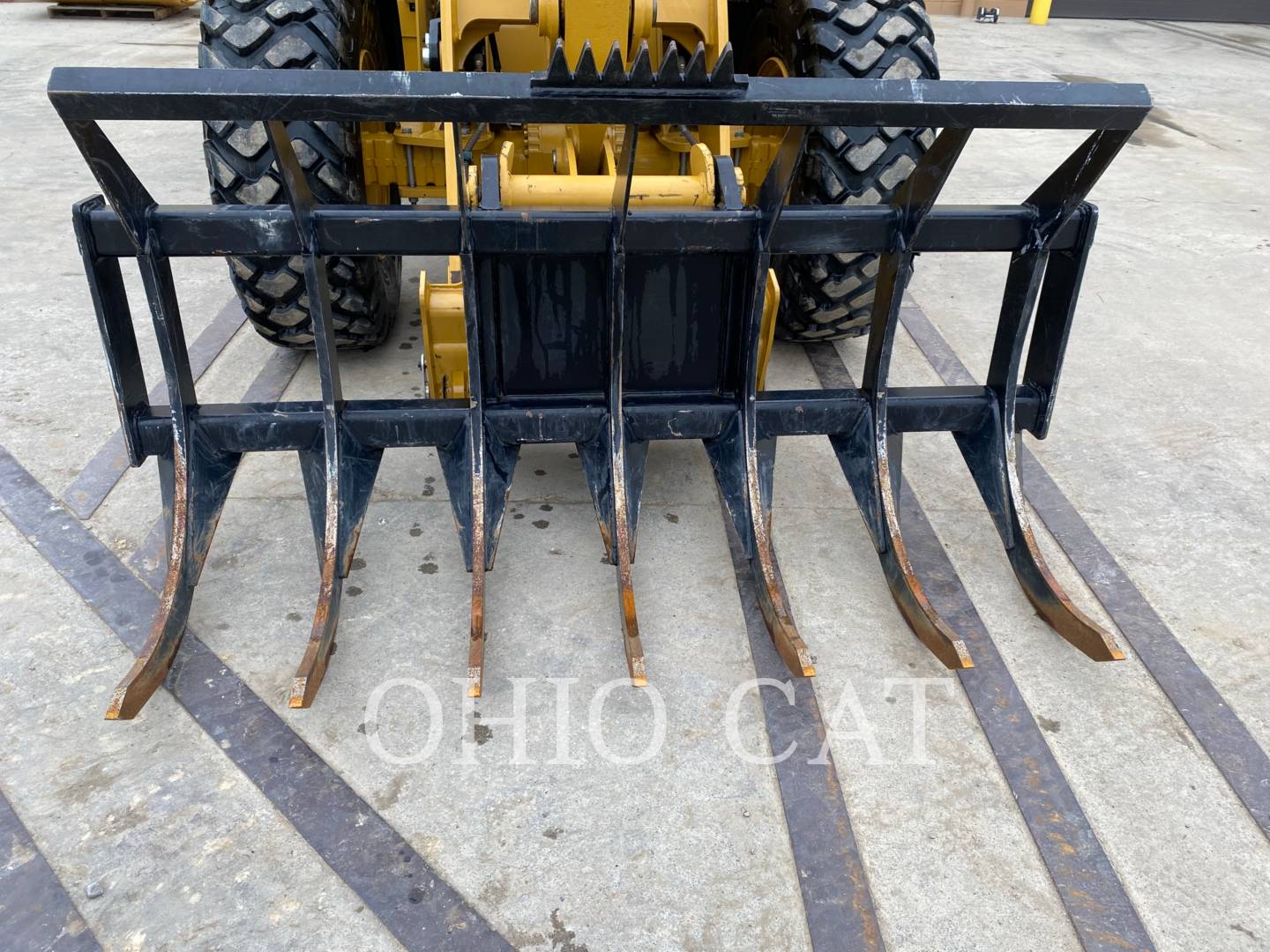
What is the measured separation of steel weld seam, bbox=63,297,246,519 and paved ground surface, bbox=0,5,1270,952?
0.14 feet

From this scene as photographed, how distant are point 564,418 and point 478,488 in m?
0.31

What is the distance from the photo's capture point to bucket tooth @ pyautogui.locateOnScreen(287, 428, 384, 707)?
7.51ft

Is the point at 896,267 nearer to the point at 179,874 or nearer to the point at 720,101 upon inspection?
the point at 720,101

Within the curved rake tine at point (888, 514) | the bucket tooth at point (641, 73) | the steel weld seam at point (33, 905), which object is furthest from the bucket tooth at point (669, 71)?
the steel weld seam at point (33, 905)

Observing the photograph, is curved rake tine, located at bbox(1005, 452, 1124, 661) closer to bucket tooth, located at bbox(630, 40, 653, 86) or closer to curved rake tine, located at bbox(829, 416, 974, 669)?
curved rake tine, located at bbox(829, 416, 974, 669)

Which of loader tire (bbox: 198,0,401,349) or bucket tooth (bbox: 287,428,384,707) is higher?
loader tire (bbox: 198,0,401,349)

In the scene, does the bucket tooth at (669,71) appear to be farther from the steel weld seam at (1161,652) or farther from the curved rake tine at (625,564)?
the steel weld seam at (1161,652)

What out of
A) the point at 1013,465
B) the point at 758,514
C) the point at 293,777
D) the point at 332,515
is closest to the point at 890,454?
the point at 1013,465

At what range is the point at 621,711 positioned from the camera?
2.24 m

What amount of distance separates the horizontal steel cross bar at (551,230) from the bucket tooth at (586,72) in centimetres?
57

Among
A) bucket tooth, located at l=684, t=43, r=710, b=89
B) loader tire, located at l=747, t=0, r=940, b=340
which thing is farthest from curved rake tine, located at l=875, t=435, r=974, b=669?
bucket tooth, located at l=684, t=43, r=710, b=89

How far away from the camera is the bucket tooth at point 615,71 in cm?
166

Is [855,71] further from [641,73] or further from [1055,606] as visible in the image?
[1055,606]

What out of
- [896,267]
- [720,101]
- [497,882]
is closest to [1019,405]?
[896,267]
